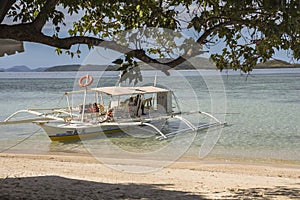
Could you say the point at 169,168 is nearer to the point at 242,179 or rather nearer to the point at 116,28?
the point at 242,179

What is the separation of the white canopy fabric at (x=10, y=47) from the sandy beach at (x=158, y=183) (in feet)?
6.45

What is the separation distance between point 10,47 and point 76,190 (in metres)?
2.66

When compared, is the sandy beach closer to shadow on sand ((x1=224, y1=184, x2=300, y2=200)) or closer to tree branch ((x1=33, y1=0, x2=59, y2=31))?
shadow on sand ((x1=224, y1=184, x2=300, y2=200))

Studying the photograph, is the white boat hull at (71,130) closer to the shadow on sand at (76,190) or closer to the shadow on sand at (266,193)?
the shadow on sand at (76,190)

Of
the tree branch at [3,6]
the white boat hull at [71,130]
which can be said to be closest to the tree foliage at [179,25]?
the tree branch at [3,6]

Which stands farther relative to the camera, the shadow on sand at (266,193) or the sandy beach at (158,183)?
the shadow on sand at (266,193)

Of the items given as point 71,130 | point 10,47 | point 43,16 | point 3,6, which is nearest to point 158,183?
point 10,47

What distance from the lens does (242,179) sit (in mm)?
10180

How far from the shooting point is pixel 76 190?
760cm

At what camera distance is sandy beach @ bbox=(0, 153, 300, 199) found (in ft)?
24.0

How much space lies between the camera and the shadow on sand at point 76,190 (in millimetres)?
6992

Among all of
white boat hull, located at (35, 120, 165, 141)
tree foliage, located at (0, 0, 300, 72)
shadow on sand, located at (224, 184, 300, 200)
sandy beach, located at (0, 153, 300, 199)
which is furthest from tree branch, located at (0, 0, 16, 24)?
white boat hull, located at (35, 120, 165, 141)

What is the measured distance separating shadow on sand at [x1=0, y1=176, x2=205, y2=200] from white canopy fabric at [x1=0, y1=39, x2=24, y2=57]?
1965 millimetres

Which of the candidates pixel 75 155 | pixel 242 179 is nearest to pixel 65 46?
pixel 242 179
